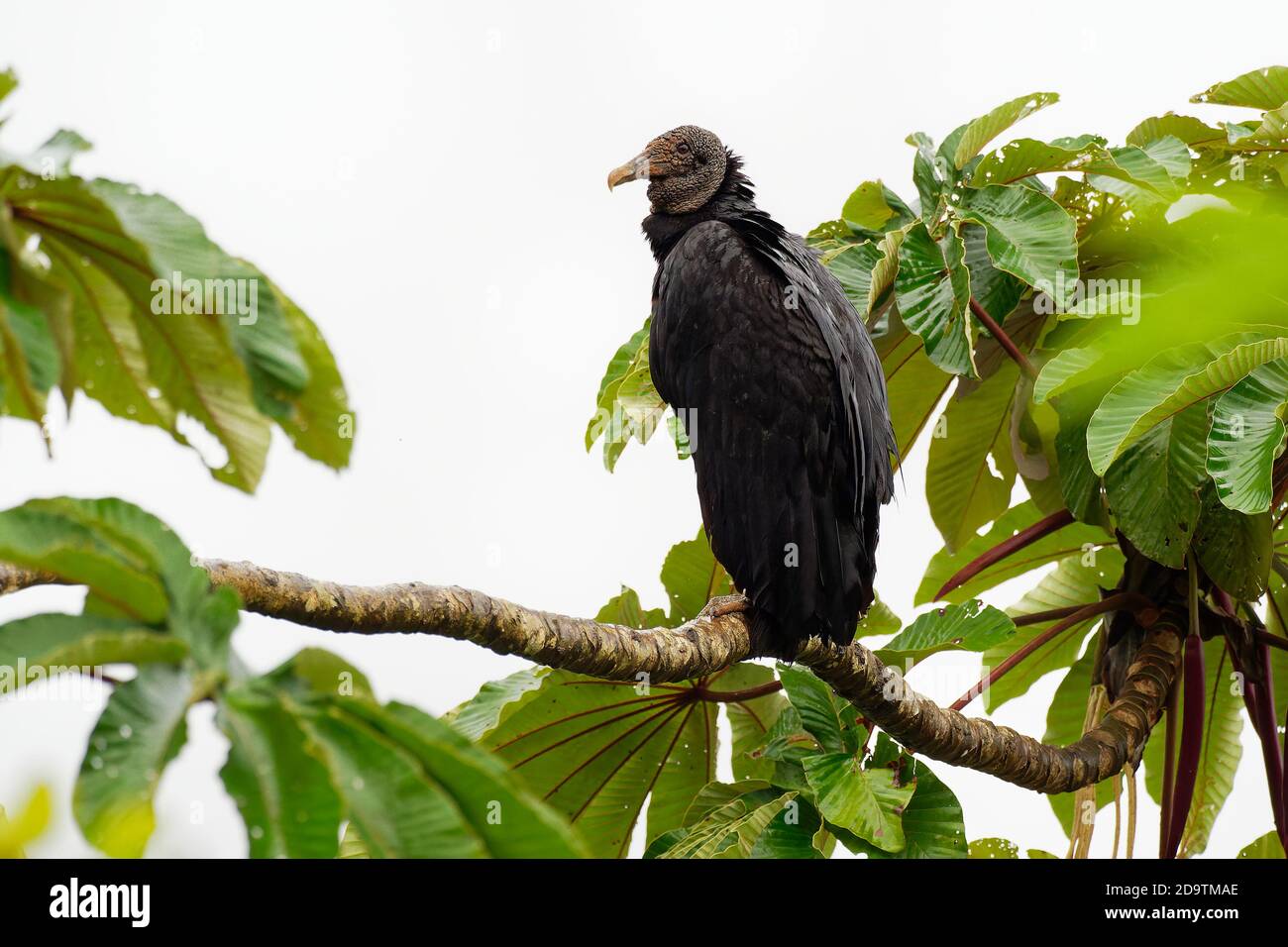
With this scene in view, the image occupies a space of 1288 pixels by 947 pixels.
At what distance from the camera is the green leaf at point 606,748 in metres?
3.32

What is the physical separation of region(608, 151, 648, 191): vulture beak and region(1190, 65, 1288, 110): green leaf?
1.70 metres

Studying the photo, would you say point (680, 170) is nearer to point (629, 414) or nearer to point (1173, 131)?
point (629, 414)

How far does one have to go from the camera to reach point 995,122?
10.9ft

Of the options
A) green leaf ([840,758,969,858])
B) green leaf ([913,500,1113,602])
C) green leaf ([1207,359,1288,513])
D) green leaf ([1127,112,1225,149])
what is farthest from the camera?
green leaf ([913,500,1113,602])

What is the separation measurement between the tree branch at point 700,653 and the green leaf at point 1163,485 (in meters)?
0.52

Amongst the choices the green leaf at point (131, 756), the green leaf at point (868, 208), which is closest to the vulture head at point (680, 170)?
the green leaf at point (868, 208)

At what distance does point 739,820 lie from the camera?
297 centimetres

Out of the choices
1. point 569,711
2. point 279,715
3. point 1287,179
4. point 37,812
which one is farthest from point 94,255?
point 1287,179

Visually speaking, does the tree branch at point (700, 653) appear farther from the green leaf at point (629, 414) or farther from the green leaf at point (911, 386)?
the green leaf at point (911, 386)

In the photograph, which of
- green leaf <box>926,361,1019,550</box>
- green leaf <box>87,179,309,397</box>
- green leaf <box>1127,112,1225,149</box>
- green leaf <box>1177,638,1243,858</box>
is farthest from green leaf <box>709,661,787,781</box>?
green leaf <box>87,179,309,397</box>

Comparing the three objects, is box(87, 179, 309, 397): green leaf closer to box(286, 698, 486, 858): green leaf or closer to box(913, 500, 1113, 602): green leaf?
box(286, 698, 486, 858): green leaf

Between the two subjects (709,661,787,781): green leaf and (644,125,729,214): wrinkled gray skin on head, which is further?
(644,125,729,214): wrinkled gray skin on head

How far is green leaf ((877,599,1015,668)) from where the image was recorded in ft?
9.87

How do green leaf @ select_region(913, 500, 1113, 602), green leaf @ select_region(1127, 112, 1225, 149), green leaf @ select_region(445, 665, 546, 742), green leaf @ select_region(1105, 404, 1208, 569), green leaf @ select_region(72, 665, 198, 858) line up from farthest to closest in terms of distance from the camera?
green leaf @ select_region(913, 500, 1113, 602) < green leaf @ select_region(1127, 112, 1225, 149) < green leaf @ select_region(445, 665, 546, 742) < green leaf @ select_region(1105, 404, 1208, 569) < green leaf @ select_region(72, 665, 198, 858)
